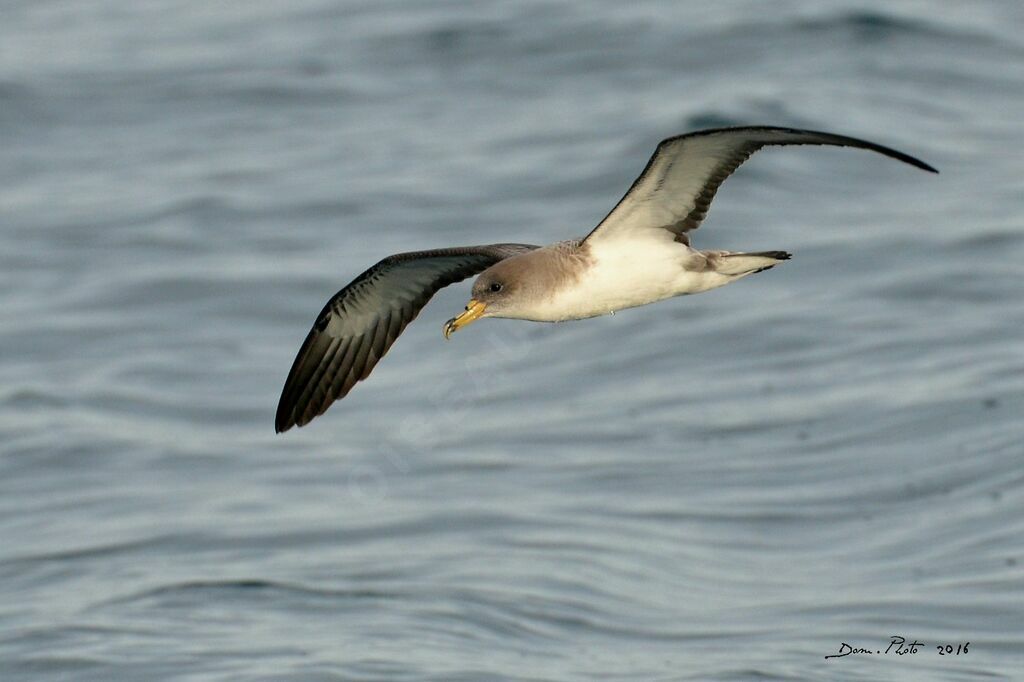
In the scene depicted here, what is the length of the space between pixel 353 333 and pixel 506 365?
6.68 meters

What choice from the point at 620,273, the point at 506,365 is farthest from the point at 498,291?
the point at 506,365

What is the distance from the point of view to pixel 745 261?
944 cm

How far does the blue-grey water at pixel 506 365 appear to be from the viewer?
43.5ft

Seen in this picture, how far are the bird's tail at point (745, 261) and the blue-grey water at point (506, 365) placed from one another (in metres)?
3.59

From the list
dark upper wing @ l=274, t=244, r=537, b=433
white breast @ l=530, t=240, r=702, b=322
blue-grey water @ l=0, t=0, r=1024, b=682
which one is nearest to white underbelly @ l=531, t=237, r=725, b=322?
white breast @ l=530, t=240, r=702, b=322

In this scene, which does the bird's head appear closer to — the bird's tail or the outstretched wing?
the outstretched wing

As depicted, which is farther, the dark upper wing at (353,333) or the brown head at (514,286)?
the dark upper wing at (353,333)
